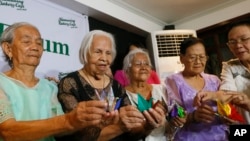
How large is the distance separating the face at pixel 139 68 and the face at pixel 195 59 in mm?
261

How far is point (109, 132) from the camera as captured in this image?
1.27 metres

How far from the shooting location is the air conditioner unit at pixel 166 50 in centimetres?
327

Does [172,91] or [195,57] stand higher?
[195,57]

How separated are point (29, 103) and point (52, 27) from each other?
4.82 ft

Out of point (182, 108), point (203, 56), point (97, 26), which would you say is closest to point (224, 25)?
point (97, 26)

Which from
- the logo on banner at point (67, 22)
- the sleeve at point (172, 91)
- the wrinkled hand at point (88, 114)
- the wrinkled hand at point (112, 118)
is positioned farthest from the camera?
the logo on banner at point (67, 22)

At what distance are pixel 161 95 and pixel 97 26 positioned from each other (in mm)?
1576

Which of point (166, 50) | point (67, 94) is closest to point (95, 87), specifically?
point (67, 94)

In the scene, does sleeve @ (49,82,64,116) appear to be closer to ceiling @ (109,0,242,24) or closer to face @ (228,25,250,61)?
face @ (228,25,250,61)

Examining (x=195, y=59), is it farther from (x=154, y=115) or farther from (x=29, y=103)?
(x=29, y=103)

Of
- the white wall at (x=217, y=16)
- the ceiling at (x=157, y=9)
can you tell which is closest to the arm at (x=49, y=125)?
the ceiling at (x=157, y=9)

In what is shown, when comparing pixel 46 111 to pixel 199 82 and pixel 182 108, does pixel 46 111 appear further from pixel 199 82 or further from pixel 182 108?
pixel 199 82

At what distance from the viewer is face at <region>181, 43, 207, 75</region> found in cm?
171

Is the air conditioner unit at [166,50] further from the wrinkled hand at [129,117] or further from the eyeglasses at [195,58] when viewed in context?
the wrinkled hand at [129,117]
